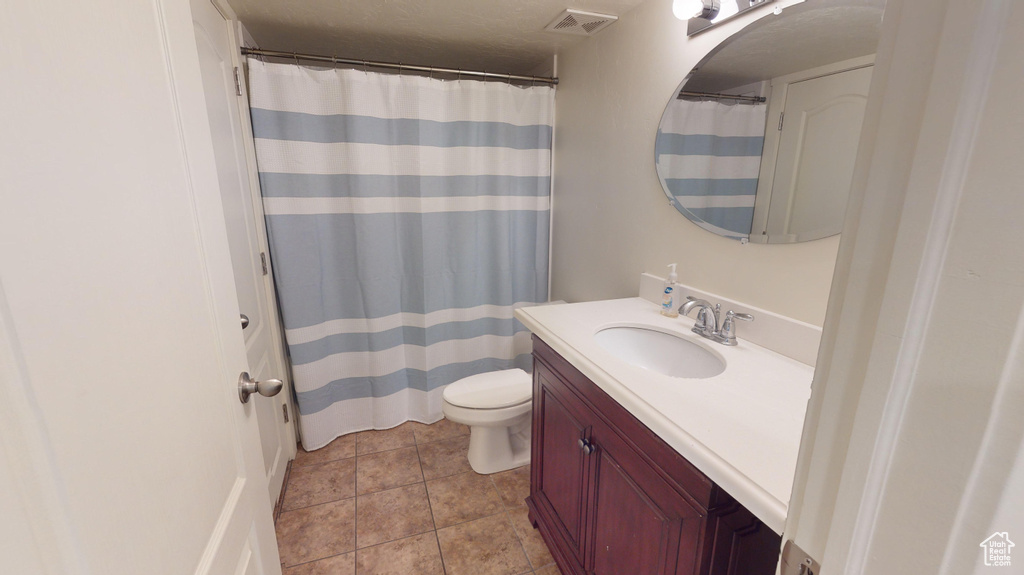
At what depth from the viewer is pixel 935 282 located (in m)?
0.27

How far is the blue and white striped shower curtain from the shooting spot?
191cm

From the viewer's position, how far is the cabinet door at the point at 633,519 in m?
0.85

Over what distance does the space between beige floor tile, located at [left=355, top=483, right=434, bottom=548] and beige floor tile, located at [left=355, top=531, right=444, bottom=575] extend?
0.04m

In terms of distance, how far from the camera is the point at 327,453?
2.16 metres

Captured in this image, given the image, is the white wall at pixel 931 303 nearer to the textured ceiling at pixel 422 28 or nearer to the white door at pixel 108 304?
the white door at pixel 108 304

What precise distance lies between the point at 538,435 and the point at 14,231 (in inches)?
56.5

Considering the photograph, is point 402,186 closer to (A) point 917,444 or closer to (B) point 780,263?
(B) point 780,263

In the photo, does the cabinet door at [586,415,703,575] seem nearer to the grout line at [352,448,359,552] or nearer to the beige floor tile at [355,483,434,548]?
the beige floor tile at [355,483,434,548]

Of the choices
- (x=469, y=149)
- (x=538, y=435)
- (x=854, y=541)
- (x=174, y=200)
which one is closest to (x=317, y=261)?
(x=469, y=149)

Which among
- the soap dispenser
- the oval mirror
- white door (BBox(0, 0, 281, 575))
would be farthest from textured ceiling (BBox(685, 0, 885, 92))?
white door (BBox(0, 0, 281, 575))

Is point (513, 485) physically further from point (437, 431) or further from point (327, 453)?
point (327, 453)

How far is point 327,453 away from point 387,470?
37 centimetres

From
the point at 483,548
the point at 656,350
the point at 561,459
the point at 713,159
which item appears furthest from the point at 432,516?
the point at 713,159

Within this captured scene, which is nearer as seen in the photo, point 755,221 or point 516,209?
point 755,221
